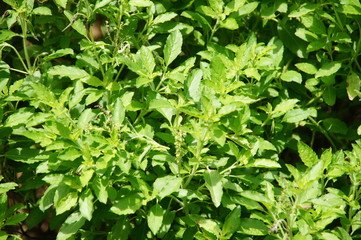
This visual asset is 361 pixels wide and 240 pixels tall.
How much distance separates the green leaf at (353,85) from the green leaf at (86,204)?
1.47 meters

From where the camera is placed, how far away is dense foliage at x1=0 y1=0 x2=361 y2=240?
6.71ft

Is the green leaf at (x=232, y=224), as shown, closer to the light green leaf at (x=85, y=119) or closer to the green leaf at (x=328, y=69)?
the light green leaf at (x=85, y=119)

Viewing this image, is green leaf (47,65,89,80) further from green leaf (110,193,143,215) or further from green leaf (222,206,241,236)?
green leaf (222,206,241,236)

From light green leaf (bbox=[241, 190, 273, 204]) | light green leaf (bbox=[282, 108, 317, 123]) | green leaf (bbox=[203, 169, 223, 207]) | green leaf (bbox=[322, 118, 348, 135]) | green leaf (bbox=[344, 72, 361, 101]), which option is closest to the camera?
green leaf (bbox=[203, 169, 223, 207])

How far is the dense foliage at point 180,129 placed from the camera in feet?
6.71

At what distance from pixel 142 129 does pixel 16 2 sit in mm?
843

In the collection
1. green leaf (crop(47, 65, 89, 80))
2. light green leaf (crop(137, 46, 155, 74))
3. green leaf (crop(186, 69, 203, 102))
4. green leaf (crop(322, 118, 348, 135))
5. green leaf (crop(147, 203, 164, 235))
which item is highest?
light green leaf (crop(137, 46, 155, 74))

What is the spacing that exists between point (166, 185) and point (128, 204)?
0.18 m

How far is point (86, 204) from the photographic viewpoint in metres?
2.01

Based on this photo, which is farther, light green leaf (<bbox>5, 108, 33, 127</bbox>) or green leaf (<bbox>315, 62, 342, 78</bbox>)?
green leaf (<bbox>315, 62, 342, 78</bbox>)

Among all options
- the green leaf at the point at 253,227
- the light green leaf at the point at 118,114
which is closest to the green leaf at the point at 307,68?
the green leaf at the point at 253,227

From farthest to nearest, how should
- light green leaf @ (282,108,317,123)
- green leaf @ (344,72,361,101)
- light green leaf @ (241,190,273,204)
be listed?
1. green leaf @ (344,72,361,101)
2. light green leaf @ (282,108,317,123)
3. light green leaf @ (241,190,273,204)

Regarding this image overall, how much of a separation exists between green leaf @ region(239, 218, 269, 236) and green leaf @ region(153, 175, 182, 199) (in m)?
0.37

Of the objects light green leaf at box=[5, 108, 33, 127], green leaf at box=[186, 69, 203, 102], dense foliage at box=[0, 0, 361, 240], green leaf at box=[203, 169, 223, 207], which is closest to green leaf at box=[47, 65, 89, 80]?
dense foliage at box=[0, 0, 361, 240]
